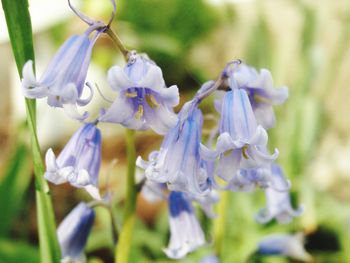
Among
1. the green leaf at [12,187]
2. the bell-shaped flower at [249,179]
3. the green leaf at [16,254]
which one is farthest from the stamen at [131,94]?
the green leaf at [12,187]

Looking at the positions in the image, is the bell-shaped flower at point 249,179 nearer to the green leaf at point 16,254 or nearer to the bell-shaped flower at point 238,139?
the bell-shaped flower at point 238,139

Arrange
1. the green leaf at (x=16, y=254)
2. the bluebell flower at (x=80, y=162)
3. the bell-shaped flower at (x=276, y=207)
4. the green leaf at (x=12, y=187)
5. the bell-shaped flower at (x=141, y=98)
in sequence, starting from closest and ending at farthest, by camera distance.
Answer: the bell-shaped flower at (x=141, y=98), the bluebell flower at (x=80, y=162), the bell-shaped flower at (x=276, y=207), the green leaf at (x=16, y=254), the green leaf at (x=12, y=187)

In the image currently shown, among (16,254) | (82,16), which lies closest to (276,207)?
(82,16)

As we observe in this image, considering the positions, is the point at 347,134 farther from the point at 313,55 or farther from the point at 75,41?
the point at 75,41

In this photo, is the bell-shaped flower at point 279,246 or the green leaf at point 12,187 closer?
the bell-shaped flower at point 279,246

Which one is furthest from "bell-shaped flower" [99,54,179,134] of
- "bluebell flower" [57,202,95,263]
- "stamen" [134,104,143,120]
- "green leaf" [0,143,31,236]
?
"green leaf" [0,143,31,236]

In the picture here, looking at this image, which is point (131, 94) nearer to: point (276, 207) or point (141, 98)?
point (141, 98)
